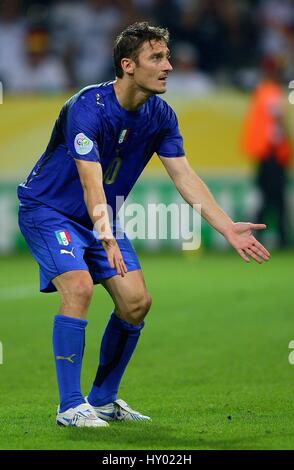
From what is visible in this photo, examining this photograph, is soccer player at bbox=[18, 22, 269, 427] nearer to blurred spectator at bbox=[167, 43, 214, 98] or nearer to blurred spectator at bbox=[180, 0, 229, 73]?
blurred spectator at bbox=[167, 43, 214, 98]

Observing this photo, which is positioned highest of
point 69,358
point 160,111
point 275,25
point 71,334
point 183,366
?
point 275,25

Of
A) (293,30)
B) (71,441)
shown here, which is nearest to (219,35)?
(293,30)

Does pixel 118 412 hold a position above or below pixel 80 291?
below

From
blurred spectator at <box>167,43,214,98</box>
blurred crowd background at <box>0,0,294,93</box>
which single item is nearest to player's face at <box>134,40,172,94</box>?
blurred spectator at <box>167,43,214,98</box>

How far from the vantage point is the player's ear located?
19.9ft

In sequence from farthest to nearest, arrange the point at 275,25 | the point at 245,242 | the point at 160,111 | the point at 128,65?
1. the point at 275,25
2. the point at 160,111
3. the point at 245,242
4. the point at 128,65

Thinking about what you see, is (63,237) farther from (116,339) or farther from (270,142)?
(270,142)

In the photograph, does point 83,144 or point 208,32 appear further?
point 208,32

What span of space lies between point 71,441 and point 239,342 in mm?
3891

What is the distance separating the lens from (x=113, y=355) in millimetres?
6391

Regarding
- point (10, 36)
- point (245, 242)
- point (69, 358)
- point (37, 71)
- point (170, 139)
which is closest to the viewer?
point (69, 358)

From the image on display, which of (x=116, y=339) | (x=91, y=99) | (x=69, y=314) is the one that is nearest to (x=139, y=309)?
(x=116, y=339)

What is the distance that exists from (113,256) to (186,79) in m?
12.2

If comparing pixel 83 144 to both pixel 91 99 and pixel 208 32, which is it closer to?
pixel 91 99
